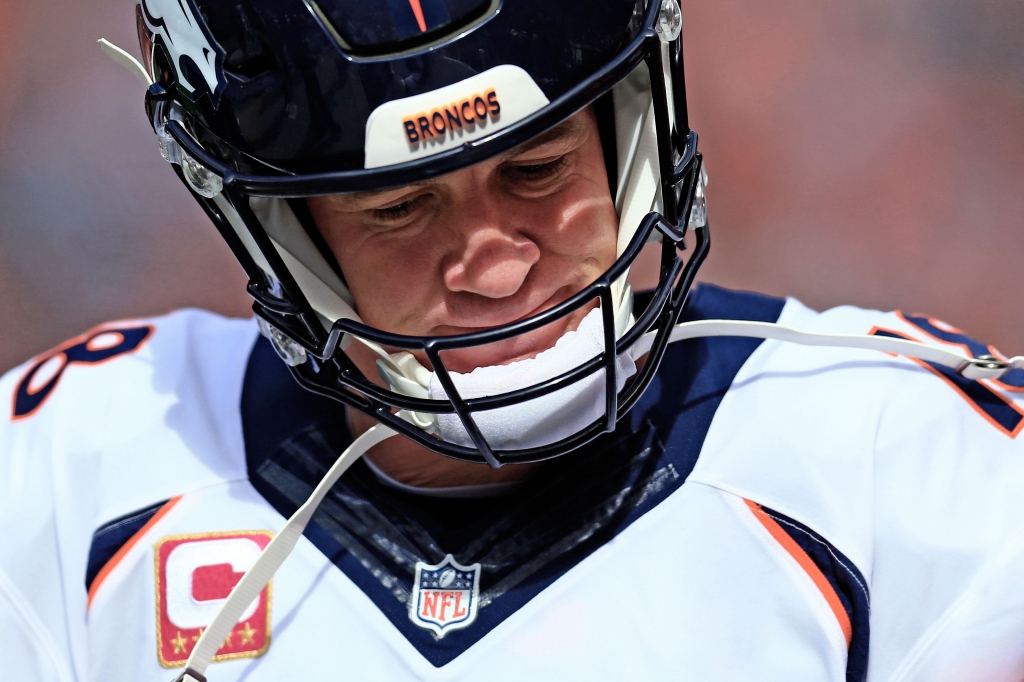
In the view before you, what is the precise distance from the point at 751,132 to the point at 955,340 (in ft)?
5.51

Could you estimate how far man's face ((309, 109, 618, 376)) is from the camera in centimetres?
89

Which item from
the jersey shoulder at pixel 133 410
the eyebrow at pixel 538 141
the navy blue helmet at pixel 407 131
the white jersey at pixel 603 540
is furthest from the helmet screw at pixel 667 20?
the jersey shoulder at pixel 133 410

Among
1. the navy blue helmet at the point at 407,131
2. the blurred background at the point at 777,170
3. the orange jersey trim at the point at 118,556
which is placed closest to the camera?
the navy blue helmet at the point at 407,131

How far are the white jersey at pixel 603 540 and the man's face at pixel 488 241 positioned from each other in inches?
7.0

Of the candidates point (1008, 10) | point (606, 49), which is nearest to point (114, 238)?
point (606, 49)

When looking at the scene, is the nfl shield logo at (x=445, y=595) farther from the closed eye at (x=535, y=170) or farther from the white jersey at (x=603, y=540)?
the closed eye at (x=535, y=170)

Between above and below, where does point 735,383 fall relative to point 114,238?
above

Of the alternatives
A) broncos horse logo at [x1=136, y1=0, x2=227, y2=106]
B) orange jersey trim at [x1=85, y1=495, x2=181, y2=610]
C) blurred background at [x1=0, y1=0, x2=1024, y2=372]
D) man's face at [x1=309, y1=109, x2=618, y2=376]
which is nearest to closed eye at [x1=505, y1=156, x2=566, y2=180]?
man's face at [x1=309, y1=109, x2=618, y2=376]

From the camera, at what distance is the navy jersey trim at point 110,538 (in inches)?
40.9

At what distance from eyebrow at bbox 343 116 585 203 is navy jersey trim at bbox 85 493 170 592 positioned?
0.40 m

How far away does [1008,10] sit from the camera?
2789 millimetres

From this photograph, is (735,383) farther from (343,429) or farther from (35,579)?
(35,579)

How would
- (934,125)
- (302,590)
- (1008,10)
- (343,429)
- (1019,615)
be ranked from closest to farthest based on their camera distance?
(1019,615) → (302,590) → (343,429) → (934,125) → (1008,10)

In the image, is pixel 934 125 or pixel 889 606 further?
pixel 934 125
